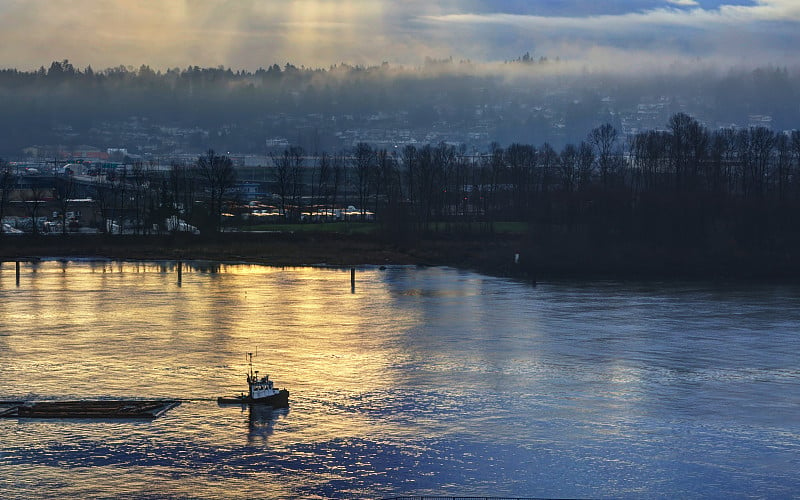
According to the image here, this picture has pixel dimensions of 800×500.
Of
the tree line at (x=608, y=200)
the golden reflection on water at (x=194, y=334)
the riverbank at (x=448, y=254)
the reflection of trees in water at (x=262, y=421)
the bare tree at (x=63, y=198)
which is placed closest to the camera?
the reflection of trees in water at (x=262, y=421)

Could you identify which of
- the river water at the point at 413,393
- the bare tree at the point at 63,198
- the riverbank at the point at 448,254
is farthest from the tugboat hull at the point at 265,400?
the bare tree at the point at 63,198

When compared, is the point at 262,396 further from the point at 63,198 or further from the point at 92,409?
the point at 63,198

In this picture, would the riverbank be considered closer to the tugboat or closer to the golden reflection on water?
the golden reflection on water

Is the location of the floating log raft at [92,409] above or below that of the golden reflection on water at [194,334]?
below

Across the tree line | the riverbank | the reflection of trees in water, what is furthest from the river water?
the tree line

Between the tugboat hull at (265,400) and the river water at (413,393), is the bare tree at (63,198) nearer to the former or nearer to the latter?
the river water at (413,393)

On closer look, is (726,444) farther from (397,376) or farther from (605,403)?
(397,376)

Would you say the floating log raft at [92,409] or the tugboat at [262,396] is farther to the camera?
the tugboat at [262,396]
